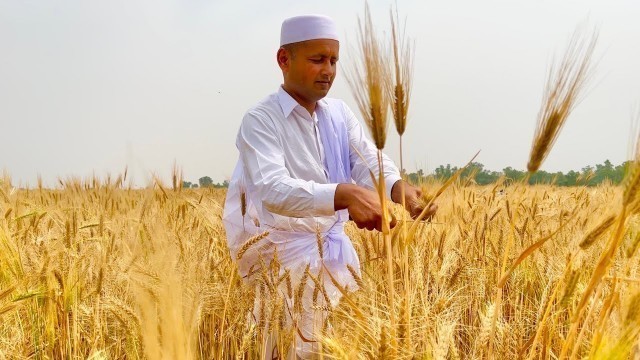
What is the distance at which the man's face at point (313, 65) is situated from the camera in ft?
6.54

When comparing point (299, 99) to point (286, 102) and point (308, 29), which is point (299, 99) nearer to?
point (286, 102)

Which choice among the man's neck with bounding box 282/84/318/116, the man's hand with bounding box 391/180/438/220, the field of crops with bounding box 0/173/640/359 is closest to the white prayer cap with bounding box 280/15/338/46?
the man's neck with bounding box 282/84/318/116

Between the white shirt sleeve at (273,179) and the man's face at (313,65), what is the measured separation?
161 millimetres

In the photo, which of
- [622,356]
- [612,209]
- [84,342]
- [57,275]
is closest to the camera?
[622,356]

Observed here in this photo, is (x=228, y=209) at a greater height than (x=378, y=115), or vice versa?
(x=378, y=115)

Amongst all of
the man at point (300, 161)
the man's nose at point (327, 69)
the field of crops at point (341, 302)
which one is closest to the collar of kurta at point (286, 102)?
the man at point (300, 161)

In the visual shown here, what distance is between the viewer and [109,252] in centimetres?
217

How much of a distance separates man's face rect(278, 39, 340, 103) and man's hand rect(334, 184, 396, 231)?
0.56m

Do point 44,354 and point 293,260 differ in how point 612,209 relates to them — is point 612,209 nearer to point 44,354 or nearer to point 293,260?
point 293,260

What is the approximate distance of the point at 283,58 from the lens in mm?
2129

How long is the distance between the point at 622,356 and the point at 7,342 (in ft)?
4.94

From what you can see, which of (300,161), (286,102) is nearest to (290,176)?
(300,161)

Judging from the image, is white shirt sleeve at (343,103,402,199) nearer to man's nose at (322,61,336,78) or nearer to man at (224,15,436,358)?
man at (224,15,436,358)

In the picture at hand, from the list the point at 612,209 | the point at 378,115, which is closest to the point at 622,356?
the point at 612,209
